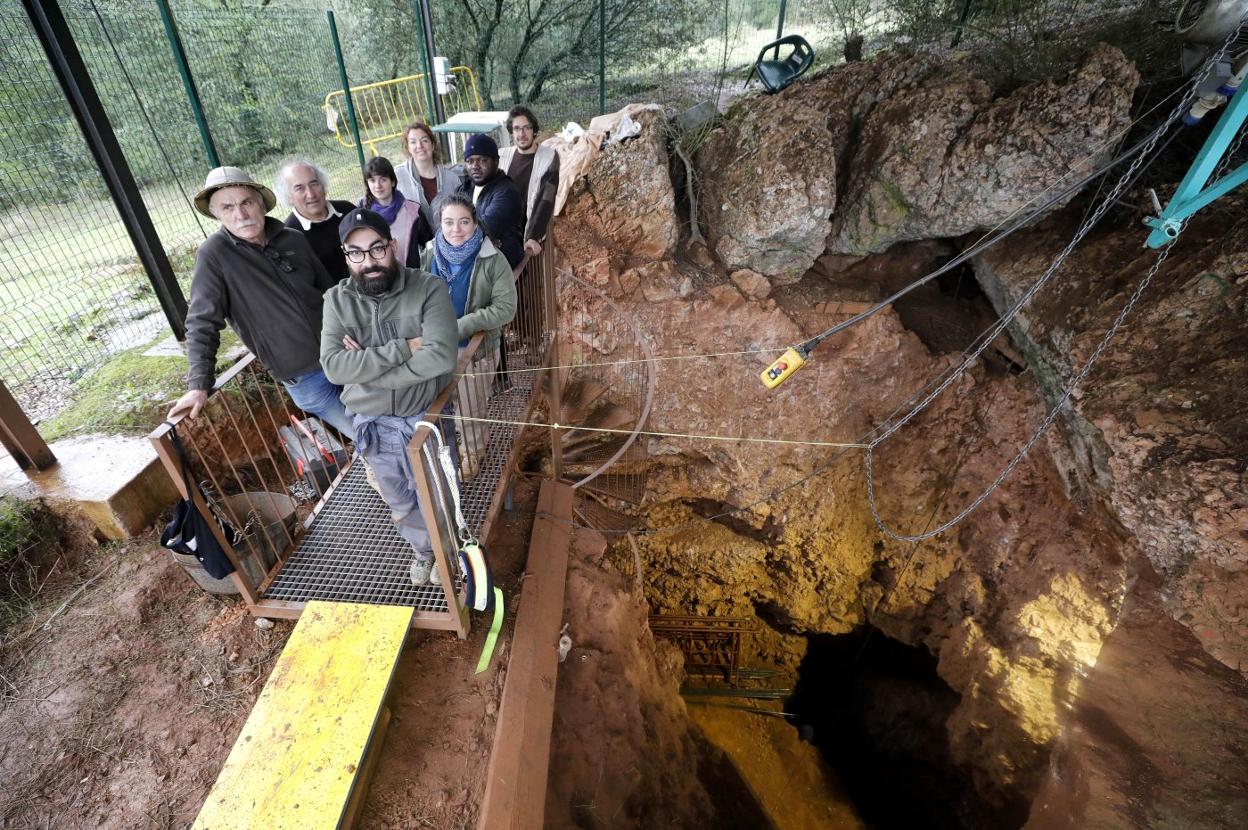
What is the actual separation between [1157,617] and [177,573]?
7.13m

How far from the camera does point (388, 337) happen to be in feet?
8.69

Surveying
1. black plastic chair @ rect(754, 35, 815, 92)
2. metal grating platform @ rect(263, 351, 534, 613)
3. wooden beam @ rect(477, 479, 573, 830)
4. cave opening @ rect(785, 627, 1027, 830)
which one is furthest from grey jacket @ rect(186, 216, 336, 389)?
cave opening @ rect(785, 627, 1027, 830)

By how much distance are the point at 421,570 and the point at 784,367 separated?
2.68 m

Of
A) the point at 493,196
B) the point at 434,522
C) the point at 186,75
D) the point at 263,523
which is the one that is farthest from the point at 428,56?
the point at 434,522

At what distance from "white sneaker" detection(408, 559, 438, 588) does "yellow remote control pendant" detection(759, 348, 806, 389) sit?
2447 mm

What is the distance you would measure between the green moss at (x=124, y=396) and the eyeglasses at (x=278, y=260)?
88.9 inches

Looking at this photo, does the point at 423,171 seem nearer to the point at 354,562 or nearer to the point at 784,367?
the point at 354,562

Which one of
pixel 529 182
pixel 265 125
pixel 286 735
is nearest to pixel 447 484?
pixel 286 735

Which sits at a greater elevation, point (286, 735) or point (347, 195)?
point (347, 195)

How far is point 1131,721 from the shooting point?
163 inches

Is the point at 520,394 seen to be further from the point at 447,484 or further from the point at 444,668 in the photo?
the point at 444,668

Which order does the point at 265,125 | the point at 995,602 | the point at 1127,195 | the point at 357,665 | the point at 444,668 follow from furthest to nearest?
the point at 265,125
the point at 995,602
the point at 1127,195
the point at 444,668
the point at 357,665

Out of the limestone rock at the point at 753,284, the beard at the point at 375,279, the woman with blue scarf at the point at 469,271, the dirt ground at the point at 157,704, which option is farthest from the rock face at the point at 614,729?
the limestone rock at the point at 753,284

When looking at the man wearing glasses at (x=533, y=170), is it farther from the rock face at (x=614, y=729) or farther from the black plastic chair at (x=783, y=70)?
the black plastic chair at (x=783, y=70)
